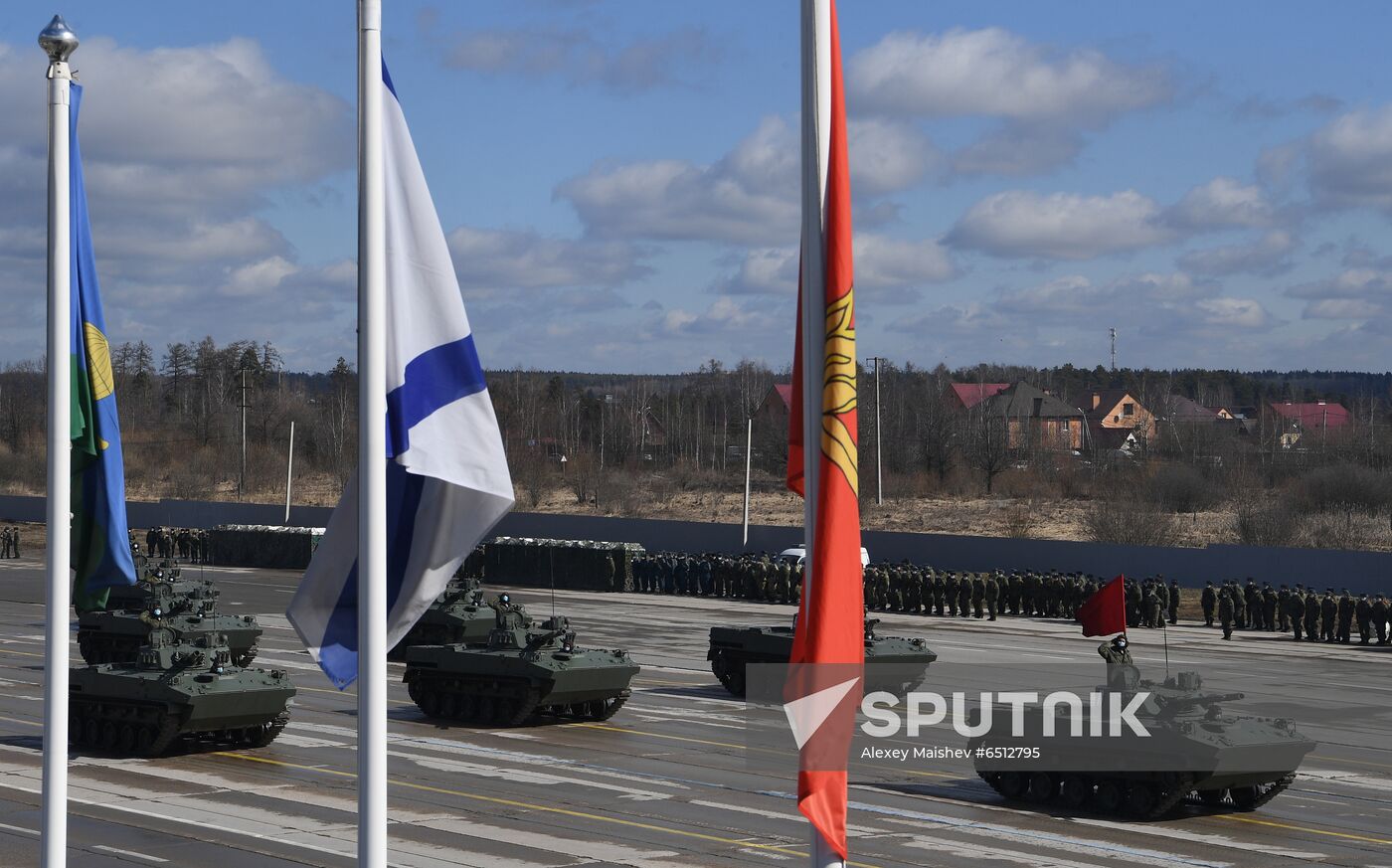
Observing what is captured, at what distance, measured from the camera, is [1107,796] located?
16.4 meters

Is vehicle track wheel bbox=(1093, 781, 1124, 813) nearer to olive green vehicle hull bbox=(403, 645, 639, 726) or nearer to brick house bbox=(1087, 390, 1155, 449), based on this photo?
olive green vehicle hull bbox=(403, 645, 639, 726)

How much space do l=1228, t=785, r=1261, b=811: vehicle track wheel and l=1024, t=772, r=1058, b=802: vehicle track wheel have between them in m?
1.80

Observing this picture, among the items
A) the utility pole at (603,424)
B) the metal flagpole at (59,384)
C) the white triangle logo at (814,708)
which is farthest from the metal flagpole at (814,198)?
the utility pole at (603,424)

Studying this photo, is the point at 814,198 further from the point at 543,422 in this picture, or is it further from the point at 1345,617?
the point at 543,422

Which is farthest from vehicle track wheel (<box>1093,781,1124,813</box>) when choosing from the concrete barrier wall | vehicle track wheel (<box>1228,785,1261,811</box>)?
the concrete barrier wall

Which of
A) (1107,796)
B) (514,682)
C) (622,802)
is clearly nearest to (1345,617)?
(514,682)

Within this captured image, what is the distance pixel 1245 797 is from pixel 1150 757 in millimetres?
1510

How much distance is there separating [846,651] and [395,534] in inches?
86.3

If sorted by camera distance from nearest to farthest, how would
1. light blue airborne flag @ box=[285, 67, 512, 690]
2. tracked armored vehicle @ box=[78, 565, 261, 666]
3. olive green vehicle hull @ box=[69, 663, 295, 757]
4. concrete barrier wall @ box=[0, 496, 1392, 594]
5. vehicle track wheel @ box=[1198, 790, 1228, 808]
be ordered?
light blue airborne flag @ box=[285, 67, 512, 690]
vehicle track wheel @ box=[1198, 790, 1228, 808]
olive green vehicle hull @ box=[69, 663, 295, 757]
tracked armored vehicle @ box=[78, 565, 261, 666]
concrete barrier wall @ box=[0, 496, 1392, 594]

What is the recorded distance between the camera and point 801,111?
6848 millimetres

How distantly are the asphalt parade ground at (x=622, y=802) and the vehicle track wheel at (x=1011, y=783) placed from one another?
7.5 inches

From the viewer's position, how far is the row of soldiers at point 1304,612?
112ft

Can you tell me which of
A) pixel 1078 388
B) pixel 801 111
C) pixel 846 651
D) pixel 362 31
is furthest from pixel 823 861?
pixel 1078 388

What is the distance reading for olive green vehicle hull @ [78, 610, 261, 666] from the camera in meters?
28.7
